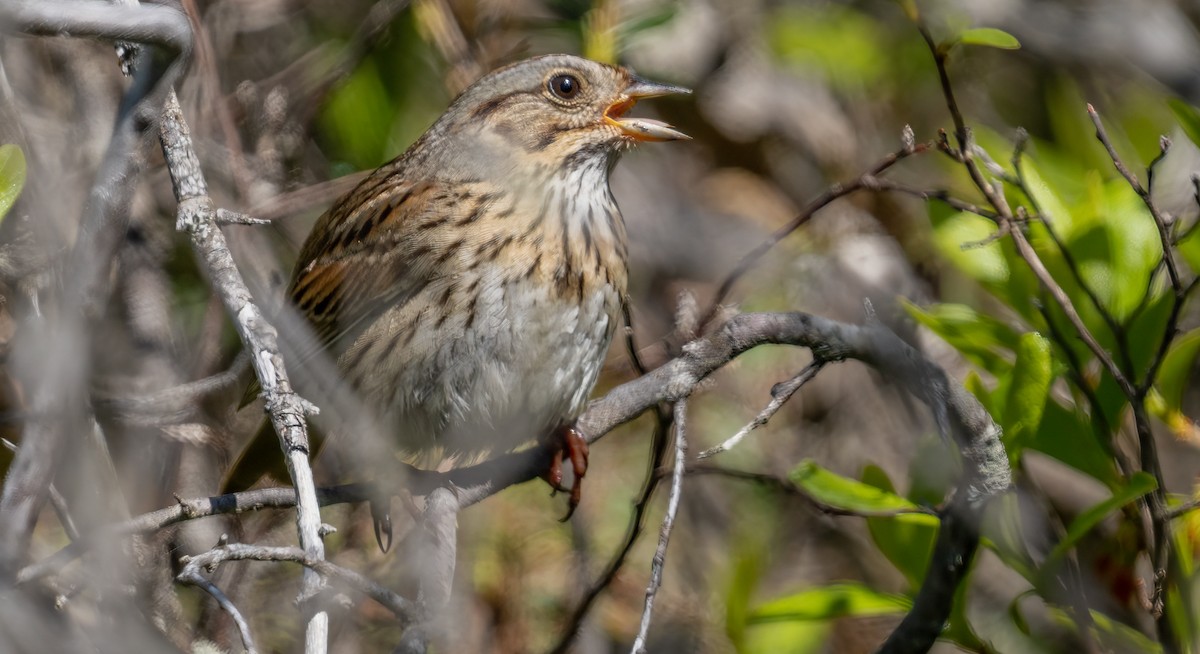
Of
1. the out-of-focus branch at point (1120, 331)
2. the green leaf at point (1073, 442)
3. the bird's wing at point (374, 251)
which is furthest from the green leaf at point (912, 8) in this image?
the bird's wing at point (374, 251)

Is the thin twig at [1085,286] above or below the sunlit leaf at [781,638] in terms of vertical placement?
above

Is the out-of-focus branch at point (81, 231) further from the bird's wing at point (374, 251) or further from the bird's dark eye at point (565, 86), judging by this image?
the bird's dark eye at point (565, 86)

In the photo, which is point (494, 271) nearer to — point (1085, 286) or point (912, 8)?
point (912, 8)

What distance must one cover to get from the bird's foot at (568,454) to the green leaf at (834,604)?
596 mm

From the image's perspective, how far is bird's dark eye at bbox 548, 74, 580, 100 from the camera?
353cm

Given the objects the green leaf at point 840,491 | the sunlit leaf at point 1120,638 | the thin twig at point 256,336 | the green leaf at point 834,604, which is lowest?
the sunlit leaf at point 1120,638

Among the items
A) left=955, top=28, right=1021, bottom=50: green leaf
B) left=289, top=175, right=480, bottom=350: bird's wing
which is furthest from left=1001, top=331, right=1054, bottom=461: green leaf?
left=289, top=175, right=480, bottom=350: bird's wing

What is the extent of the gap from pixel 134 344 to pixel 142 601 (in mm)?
1288

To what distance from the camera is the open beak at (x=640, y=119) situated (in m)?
3.35

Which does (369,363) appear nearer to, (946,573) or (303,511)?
(303,511)

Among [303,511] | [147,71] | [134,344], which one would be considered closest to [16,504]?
[303,511]

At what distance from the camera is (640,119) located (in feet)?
11.3

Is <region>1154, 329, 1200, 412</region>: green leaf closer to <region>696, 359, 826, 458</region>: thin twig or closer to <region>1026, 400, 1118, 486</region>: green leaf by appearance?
<region>1026, 400, 1118, 486</region>: green leaf

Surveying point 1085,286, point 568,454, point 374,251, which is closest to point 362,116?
point 374,251
